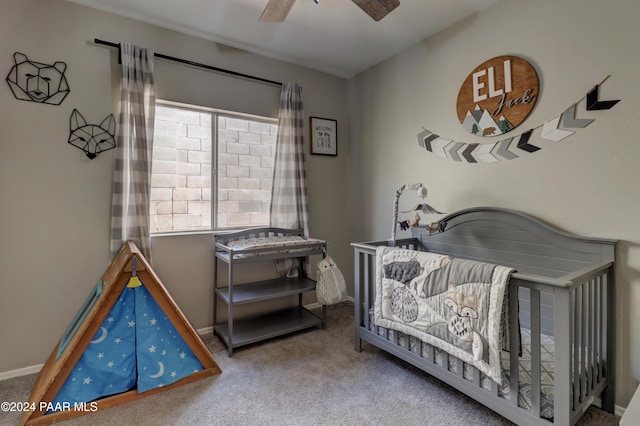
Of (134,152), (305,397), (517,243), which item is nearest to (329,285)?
(305,397)

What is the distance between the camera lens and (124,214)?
2.25 m

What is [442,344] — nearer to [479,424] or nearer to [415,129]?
[479,424]

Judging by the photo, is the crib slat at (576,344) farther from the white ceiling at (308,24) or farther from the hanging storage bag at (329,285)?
the white ceiling at (308,24)

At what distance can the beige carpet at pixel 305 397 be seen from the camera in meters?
1.63

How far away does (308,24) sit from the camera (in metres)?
2.47

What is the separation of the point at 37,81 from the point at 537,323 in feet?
10.5

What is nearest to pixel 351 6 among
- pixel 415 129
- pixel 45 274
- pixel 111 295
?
pixel 415 129

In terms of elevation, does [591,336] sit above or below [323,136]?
A: below

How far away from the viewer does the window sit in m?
2.52

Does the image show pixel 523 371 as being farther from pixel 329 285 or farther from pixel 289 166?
pixel 289 166

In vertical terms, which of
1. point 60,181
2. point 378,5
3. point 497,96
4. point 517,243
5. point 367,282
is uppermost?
point 378,5

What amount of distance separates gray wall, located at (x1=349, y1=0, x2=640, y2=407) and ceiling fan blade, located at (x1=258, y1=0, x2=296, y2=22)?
4.57 ft

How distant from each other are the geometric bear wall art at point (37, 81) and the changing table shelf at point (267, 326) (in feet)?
6.82

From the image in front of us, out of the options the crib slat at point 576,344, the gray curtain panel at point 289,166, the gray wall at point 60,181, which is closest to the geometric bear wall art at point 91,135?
the gray wall at point 60,181
